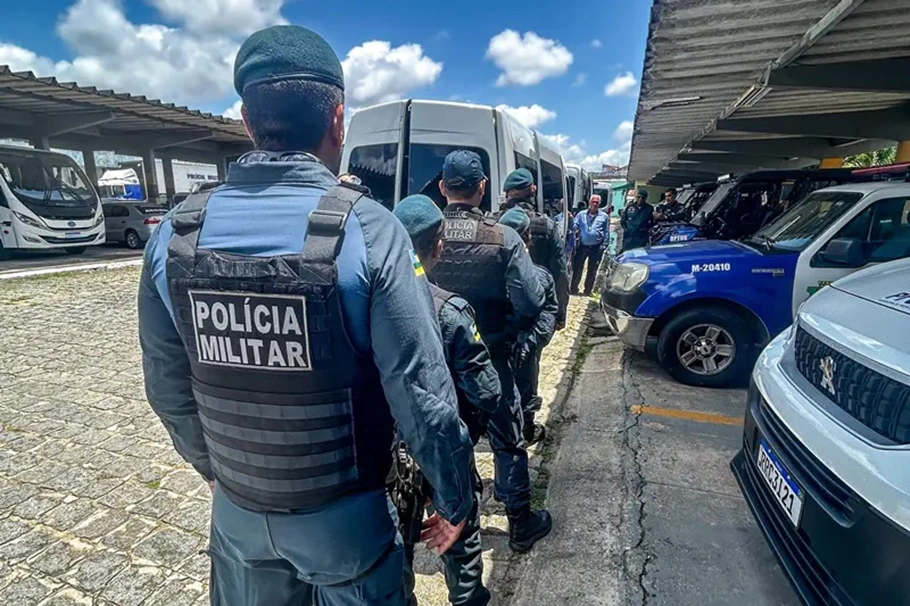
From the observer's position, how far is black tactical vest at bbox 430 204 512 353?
7.64ft

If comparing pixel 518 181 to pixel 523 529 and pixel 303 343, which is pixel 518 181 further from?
pixel 303 343

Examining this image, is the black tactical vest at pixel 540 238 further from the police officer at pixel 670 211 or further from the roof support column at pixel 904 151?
the police officer at pixel 670 211

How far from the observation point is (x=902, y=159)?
778cm

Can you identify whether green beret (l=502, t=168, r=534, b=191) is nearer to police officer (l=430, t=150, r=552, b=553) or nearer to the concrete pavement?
police officer (l=430, t=150, r=552, b=553)

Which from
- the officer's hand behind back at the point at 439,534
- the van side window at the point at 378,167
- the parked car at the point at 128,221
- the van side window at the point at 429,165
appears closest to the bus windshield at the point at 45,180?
the parked car at the point at 128,221

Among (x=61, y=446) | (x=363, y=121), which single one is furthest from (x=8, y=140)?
(x=61, y=446)

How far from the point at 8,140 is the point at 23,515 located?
17335mm

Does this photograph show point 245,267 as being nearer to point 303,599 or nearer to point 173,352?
point 173,352

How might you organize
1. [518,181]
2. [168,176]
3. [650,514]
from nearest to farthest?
1. [650,514]
2. [518,181]
3. [168,176]

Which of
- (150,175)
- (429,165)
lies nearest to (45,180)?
(150,175)

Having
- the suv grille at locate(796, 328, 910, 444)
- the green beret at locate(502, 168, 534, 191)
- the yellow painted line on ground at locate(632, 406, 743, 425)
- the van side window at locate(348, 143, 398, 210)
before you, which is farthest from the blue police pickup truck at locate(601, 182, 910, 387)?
the van side window at locate(348, 143, 398, 210)

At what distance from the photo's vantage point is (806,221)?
4.29m

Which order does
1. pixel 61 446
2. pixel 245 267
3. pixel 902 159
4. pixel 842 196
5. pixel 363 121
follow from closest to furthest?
1. pixel 245 267
2. pixel 61 446
3. pixel 842 196
4. pixel 363 121
5. pixel 902 159

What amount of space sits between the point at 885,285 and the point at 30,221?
14.0m
